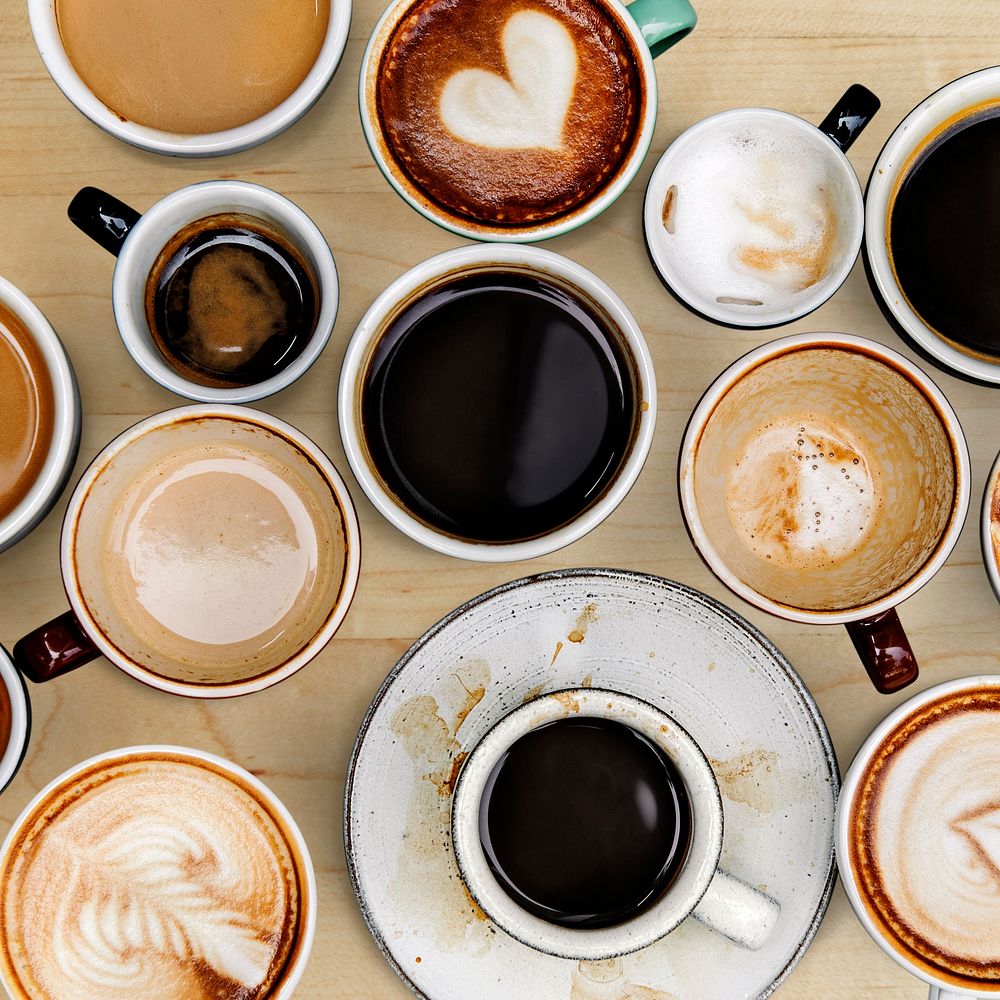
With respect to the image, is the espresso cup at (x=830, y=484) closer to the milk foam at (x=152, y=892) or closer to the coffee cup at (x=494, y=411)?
the coffee cup at (x=494, y=411)

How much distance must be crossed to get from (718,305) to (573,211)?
0.60 ft

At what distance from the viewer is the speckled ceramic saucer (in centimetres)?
91

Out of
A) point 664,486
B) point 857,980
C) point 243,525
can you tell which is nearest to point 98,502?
point 243,525

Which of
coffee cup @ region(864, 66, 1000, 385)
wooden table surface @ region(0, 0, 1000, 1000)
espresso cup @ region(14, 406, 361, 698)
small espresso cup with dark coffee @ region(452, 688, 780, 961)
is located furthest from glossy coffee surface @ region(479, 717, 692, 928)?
coffee cup @ region(864, 66, 1000, 385)

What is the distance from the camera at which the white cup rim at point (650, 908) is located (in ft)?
2.62

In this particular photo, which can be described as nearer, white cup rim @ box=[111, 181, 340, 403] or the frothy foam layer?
white cup rim @ box=[111, 181, 340, 403]

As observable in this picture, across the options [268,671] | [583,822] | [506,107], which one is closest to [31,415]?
Answer: [268,671]

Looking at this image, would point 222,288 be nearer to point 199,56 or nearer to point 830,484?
point 199,56

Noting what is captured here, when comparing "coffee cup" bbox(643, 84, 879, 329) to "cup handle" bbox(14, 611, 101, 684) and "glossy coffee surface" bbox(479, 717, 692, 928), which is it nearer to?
"glossy coffee surface" bbox(479, 717, 692, 928)

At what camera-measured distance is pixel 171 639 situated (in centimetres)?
92

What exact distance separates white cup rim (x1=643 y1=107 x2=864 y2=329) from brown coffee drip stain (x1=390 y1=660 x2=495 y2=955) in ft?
1.45

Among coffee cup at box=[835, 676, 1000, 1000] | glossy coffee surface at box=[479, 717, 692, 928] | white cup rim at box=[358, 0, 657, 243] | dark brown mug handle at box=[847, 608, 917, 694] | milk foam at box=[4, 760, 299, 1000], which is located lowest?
milk foam at box=[4, 760, 299, 1000]

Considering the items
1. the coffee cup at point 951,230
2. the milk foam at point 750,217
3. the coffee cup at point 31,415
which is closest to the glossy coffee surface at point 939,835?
the coffee cup at point 951,230

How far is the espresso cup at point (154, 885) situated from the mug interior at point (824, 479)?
545 millimetres
